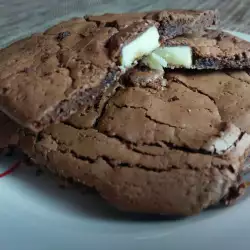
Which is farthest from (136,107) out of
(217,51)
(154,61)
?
(217,51)

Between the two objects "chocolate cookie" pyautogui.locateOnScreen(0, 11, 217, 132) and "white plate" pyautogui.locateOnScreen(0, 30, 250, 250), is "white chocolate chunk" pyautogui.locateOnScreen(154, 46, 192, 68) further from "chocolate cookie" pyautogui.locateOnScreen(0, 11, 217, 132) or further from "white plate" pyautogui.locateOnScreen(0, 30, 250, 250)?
"white plate" pyautogui.locateOnScreen(0, 30, 250, 250)

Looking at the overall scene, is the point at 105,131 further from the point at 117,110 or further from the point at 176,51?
the point at 176,51

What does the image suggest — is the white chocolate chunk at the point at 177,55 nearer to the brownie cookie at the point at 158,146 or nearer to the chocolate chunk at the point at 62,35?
the brownie cookie at the point at 158,146

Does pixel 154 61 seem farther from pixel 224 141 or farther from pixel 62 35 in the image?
pixel 224 141

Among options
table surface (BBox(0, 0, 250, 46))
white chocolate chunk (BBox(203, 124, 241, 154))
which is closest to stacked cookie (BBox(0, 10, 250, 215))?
white chocolate chunk (BBox(203, 124, 241, 154))

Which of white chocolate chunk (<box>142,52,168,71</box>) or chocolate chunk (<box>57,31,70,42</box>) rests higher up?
chocolate chunk (<box>57,31,70,42</box>)

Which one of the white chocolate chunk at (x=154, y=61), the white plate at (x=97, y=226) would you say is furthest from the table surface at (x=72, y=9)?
the white plate at (x=97, y=226)
